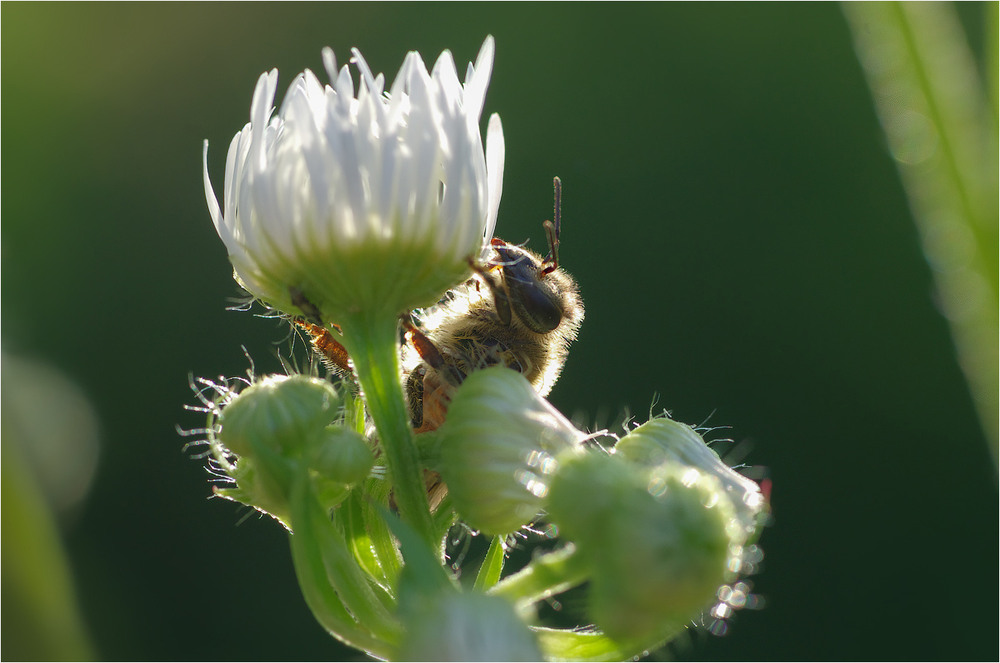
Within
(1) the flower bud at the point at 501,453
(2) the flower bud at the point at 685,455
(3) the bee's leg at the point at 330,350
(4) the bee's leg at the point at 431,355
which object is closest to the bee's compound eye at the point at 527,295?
(4) the bee's leg at the point at 431,355

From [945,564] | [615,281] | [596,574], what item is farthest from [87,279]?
[596,574]

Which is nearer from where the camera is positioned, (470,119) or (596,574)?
(596,574)

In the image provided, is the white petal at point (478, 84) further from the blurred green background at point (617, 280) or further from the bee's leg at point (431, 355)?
the blurred green background at point (617, 280)

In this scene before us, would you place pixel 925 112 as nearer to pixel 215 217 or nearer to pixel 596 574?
pixel 596 574

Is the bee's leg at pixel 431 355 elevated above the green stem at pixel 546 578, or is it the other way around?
the bee's leg at pixel 431 355

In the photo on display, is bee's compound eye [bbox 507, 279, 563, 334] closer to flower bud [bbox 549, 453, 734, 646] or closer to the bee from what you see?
the bee

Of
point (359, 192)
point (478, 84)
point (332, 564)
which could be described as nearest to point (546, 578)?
point (332, 564)
